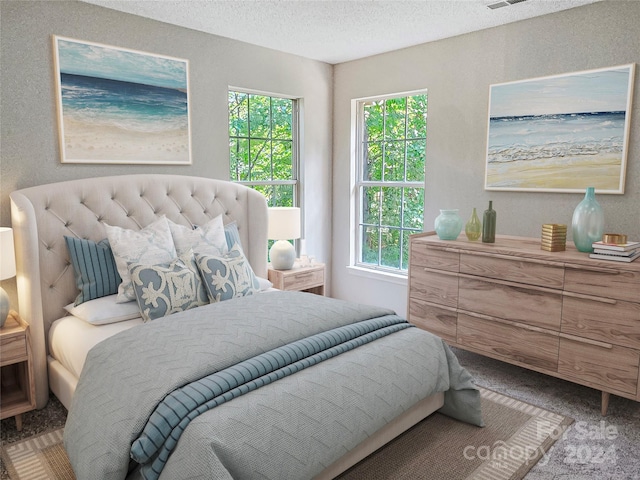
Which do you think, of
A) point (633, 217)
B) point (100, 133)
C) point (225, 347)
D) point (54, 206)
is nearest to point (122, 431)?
point (225, 347)

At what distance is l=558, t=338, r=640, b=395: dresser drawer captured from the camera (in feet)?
8.64

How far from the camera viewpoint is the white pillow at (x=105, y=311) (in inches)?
108

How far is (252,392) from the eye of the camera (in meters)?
1.88

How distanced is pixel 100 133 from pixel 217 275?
133 centimetres

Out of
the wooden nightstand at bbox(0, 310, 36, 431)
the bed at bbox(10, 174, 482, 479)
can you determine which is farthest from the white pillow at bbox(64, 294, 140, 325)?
the wooden nightstand at bbox(0, 310, 36, 431)

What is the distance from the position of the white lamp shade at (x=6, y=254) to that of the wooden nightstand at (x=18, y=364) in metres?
0.30

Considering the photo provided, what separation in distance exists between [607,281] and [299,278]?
2255mm

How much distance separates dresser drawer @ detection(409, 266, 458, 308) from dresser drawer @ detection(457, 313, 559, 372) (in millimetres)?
153

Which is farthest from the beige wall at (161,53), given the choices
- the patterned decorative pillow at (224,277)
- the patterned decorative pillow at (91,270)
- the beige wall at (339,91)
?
the patterned decorative pillow at (224,277)

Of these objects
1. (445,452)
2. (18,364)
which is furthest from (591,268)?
(18,364)

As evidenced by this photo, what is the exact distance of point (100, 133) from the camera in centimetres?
331

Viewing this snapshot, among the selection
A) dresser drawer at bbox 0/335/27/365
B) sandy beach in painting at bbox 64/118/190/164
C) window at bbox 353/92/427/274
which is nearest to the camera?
dresser drawer at bbox 0/335/27/365

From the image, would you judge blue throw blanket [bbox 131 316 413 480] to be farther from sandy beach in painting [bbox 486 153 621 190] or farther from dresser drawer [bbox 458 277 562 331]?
sandy beach in painting [bbox 486 153 621 190]

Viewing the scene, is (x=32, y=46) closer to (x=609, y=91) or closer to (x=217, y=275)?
(x=217, y=275)
